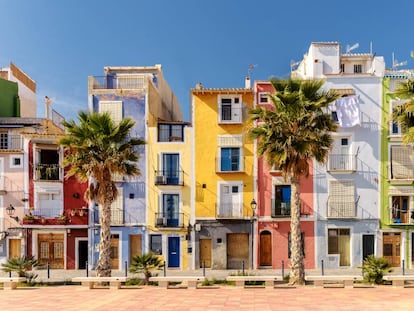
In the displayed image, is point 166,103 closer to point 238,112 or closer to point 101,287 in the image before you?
point 238,112

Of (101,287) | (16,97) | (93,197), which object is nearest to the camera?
(101,287)

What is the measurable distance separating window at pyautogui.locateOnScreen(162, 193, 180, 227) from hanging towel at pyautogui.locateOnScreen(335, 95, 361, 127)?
12470mm

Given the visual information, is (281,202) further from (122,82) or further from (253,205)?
(122,82)

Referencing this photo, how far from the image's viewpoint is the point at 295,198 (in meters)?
20.3

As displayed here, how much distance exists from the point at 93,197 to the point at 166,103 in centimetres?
1621

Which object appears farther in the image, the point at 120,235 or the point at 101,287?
the point at 120,235

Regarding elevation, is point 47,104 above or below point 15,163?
above

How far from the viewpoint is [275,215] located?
2772 cm

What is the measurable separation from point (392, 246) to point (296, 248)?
38.6ft

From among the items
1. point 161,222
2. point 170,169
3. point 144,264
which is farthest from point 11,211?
point 144,264

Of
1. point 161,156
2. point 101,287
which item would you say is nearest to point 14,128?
point 161,156

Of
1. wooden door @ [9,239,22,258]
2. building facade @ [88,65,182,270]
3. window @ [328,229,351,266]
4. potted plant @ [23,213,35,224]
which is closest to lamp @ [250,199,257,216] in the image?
window @ [328,229,351,266]

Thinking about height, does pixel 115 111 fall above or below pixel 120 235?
above

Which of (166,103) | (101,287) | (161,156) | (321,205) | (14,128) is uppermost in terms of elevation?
(166,103)
